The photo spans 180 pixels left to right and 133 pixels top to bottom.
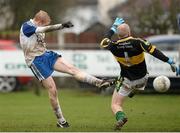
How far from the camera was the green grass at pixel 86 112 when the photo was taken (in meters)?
15.8

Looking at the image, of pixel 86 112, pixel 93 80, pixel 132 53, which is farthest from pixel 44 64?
pixel 86 112

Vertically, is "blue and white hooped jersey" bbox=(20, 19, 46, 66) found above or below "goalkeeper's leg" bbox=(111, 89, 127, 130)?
above

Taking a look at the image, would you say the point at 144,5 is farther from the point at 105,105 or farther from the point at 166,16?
the point at 105,105

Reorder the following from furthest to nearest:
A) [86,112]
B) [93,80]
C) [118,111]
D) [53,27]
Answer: [86,112] < [118,111] < [53,27] < [93,80]

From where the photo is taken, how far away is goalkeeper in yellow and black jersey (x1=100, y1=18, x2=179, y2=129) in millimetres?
14969

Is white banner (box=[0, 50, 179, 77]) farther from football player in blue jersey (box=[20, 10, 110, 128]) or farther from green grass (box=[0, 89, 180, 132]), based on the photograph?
football player in blue jersey (box=[20, 10, 110, 128])

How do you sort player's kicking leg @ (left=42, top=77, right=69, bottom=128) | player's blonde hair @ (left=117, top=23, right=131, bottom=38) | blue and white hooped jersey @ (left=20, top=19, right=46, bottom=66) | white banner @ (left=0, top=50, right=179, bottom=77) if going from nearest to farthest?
player's blonde hair @ (left=117, top=23, right=131, bottom=38), blue and white hooped jersey @ (left=20, top=19, right=46, bottom=66), player's kicking leg @ (left=42, top=77, right=69, bottom=128), white banner @ (left=0, top=50, right=179, bottom=77)

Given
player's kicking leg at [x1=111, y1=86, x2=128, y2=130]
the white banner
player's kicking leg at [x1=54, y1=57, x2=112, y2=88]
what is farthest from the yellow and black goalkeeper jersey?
the white banner

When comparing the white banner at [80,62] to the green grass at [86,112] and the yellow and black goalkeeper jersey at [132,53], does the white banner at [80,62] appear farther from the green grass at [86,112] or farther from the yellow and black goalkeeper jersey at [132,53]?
the yellow and black goalkeeper jersey at [132,53]

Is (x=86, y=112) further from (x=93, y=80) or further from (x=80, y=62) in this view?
(x=80, y=62)

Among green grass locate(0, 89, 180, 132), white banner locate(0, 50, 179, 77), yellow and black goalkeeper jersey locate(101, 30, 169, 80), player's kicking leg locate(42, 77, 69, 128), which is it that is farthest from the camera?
white banner locate(0, 50, 179, 77)

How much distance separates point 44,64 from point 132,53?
1785 millimetres

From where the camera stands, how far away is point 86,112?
779 inches

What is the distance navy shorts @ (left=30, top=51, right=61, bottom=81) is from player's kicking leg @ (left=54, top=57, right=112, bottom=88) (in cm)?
11
